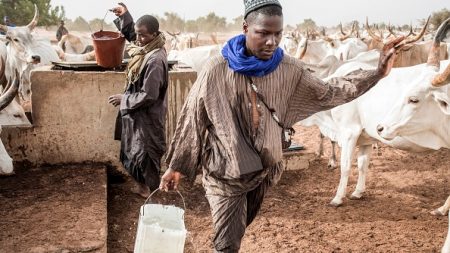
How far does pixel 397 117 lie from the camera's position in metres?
3.83

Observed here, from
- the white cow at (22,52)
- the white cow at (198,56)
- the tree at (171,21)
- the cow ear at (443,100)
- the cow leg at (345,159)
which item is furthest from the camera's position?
the tree at (171,21)

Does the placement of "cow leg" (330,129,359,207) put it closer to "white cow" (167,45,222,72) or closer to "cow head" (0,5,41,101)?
"cow head" (0,5,41,101)

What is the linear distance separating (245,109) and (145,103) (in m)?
1.64

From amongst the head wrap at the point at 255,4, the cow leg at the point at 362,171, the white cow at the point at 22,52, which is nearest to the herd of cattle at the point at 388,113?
the cow leg at the point at 362,171

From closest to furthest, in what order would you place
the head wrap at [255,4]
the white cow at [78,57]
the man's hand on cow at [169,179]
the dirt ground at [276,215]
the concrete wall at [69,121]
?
the head wrap at [255,4]
the man's hand on cow at [169,179]
the dirt ground at [276,215]
the concrete wall at [69,121]
the white cow at [78,57]

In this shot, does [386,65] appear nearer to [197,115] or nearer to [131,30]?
Answer: [197,115]

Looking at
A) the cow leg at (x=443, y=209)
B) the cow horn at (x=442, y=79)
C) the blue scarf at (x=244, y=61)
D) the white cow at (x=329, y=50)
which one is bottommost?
the cow leg at (x=443, y=209)

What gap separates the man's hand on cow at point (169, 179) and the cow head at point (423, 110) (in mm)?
2152

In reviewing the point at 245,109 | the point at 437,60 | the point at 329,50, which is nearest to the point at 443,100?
the point at 437,60

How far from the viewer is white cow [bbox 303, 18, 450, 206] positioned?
12.3 feet

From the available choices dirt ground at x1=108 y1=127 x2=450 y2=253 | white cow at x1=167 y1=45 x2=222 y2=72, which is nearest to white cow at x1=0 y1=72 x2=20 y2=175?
dirt ground at x1=108 y1=127 x2=450 y2=253

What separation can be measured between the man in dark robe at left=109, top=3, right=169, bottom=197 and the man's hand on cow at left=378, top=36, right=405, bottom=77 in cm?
197

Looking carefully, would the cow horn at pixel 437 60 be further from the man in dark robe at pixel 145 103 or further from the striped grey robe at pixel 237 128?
the man in dark robe at pixel 145 103

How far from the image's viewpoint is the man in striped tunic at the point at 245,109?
219 centimetres
